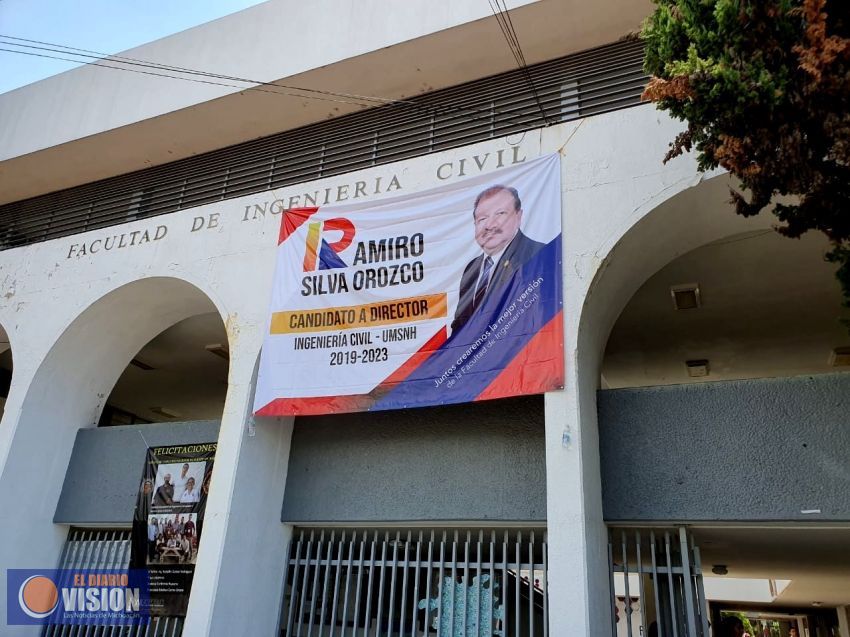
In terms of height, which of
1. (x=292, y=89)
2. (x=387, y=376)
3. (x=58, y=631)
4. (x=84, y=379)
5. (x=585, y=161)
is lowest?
(x=58, y=631)

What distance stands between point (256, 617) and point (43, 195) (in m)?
8.12

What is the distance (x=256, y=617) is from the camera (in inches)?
263

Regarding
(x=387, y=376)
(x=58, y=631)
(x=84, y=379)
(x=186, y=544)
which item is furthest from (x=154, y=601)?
(x=387, y=376)

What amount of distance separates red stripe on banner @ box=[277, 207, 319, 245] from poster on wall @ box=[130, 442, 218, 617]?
2.44 m

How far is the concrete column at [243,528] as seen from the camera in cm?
633

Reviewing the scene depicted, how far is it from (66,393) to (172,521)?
97.9 inches

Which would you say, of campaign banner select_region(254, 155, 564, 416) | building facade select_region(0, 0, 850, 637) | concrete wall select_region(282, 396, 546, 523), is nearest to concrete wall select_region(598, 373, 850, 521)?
building facade select_region(0, 0, 850, 637)

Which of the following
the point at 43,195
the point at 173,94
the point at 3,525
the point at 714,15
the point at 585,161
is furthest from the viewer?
the point at 43,195

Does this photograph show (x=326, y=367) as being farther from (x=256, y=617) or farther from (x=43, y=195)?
(x=43, y=195)

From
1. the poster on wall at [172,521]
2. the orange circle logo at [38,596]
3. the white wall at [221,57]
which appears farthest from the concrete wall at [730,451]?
the orange circle logo at [38,596]

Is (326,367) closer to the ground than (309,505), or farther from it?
farther from it

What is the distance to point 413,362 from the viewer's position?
6438mm
